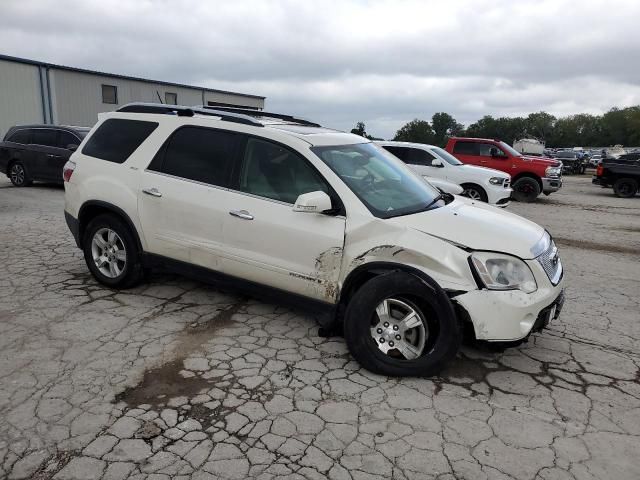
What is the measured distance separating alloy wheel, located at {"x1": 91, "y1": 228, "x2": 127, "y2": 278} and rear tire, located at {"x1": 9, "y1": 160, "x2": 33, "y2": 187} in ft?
31.1

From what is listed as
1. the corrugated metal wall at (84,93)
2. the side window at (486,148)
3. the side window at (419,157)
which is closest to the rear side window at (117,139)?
the side window at (419,157)

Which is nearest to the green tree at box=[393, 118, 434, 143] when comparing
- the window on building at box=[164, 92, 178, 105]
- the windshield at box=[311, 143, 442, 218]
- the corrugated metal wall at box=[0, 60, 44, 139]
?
the window on building at box=[164, 92, 178, 105]

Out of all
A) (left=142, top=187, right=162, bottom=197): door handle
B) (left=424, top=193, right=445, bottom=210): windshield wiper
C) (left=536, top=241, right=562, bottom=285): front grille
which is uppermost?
(left=424, top=193, right=445, bottom=210): windshield wiper

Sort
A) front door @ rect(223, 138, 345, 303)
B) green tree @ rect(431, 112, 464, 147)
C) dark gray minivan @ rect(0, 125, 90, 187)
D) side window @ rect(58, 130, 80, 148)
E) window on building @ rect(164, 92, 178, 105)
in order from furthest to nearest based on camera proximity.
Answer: green tree @ rect(431, 112, 464, 147), window on building @ rect(164, 92, 178, 105), dark gray minivan @ rect(0, 125, 90, 187), side window @ rect(58, 130, 80, 148), front door @ rect(223, 138, 345, 303)

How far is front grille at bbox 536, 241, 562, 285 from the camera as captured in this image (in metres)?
3.47

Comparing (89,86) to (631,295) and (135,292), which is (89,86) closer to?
(135,292)

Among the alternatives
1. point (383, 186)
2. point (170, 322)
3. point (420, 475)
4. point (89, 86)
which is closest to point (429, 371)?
point (420, 475)

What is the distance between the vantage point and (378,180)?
4121mm

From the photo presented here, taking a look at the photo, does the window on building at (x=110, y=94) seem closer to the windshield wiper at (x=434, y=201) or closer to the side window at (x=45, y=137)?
the side window at (x=45, y=137)

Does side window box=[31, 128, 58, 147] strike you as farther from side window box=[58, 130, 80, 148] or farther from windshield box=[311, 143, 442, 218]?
windshield box=[311, 143, 442, 218]

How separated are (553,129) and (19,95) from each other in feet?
374

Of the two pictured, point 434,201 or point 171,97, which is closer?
point 434,201

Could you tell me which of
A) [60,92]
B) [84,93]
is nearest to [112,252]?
[60,92]

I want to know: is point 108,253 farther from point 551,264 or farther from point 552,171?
point 552,171
